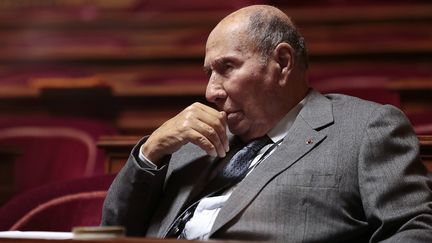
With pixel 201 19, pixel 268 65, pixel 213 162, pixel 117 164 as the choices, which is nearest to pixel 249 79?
pixel 268 65

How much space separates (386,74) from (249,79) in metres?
0.97

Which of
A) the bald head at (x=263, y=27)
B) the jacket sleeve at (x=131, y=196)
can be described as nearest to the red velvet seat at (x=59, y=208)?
the jacket sleeve at (x=131, y=196)

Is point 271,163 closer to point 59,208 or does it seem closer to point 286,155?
point 286,155

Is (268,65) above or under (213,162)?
above

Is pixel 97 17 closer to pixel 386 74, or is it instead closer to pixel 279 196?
pixel 386 74

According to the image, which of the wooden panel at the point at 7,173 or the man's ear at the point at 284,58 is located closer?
the man's ear at the point at 284,58

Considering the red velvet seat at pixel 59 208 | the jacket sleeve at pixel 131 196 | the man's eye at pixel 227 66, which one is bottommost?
the red velvet seat at pixel 59 208

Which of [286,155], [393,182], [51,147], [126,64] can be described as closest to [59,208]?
[286,155]

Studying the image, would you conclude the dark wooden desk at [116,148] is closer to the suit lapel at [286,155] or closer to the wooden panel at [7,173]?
the suit lapel at [286,155]

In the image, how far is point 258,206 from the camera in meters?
1.03

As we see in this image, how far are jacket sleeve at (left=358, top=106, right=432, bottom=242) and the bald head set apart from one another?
209 mm

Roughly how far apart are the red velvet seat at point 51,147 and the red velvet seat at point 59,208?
0.50 m

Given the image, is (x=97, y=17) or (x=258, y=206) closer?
(x=258, y=206)

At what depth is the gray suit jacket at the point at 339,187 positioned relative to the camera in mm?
968
